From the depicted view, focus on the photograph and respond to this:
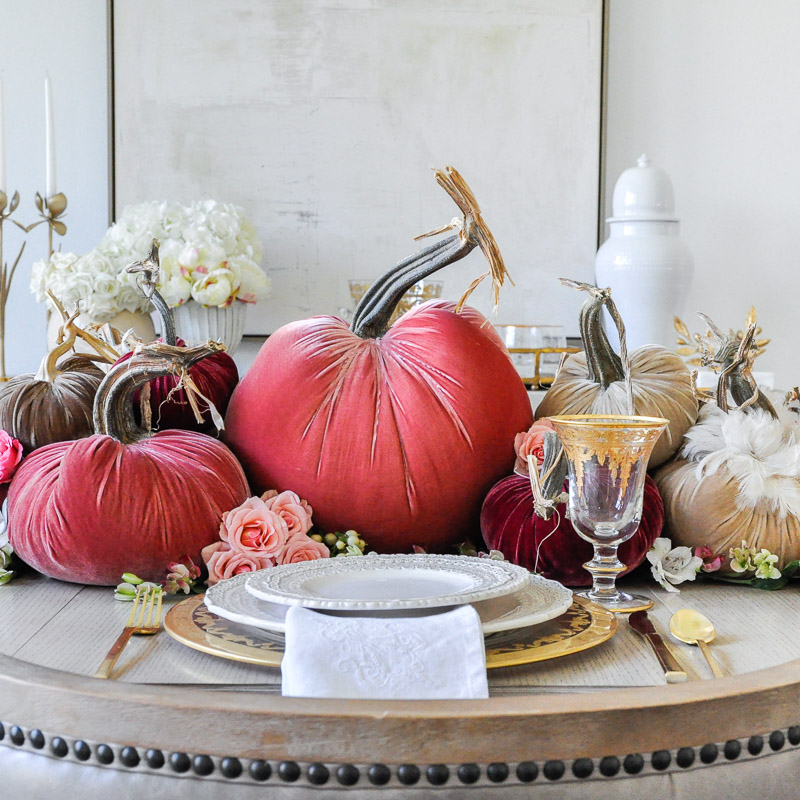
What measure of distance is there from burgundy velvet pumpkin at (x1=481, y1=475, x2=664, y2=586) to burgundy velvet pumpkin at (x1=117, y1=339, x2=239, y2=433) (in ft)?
0.82

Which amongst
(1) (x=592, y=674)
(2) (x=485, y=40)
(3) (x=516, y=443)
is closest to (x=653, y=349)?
(3) (x=516, y=443)

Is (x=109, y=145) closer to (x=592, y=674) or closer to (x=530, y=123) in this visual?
(x=530, y=123)

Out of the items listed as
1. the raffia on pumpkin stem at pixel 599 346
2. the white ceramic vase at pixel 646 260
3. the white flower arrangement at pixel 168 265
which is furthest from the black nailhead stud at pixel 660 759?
the white ceramic vase at pixel 646 260

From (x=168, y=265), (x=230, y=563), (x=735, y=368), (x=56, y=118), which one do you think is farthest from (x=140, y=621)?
(x=56, y=118)

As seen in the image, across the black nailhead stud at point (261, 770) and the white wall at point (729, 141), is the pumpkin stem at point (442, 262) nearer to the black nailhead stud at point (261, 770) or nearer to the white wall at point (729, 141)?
the black nailhead stud at point (261, 770)

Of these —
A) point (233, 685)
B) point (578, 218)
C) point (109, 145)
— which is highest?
point (109, 145)

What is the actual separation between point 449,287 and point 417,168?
28 cm

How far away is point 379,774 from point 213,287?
1391mm

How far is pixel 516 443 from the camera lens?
678 mm

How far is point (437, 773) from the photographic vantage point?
0.38 metres

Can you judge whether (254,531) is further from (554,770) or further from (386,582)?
(554,770)

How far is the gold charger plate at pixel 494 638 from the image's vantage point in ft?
1.52

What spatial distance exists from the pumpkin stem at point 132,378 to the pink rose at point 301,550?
133 millimetres

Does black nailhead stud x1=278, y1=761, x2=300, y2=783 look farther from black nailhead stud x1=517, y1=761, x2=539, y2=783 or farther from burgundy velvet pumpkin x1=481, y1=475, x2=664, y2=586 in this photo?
burgundy velvet pumpkin x1=481, y1=475, x2=664, y2=586
